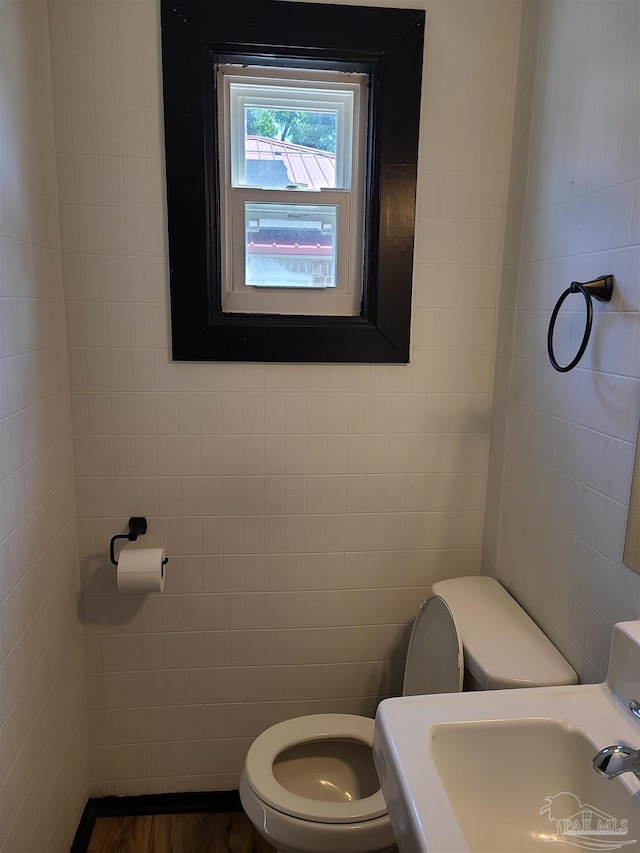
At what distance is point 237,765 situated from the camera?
190cm

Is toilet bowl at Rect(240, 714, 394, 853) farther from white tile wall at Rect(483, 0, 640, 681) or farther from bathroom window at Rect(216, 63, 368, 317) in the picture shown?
bathroom window at Rect(216, 63, 368, 317)

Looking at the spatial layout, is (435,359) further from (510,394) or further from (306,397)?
(306,397)

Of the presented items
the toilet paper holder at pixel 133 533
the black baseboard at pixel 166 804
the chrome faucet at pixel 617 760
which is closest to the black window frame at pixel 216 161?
the toilet paper holder at pixel 133 533

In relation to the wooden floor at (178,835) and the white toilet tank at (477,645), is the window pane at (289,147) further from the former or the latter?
the wooden floor at (178,835)

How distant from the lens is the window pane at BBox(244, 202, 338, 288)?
167 centimetres

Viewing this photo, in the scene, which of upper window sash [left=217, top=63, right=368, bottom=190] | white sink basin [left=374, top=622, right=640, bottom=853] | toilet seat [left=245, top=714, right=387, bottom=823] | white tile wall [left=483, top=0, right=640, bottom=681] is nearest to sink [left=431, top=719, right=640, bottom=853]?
white sink basin [left=374, top=622, right=640, bottom=853]

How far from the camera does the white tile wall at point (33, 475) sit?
1.25 meters

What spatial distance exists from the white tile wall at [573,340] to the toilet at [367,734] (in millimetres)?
86

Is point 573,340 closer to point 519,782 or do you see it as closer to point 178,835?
point 519,782

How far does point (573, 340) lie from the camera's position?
1.33 m

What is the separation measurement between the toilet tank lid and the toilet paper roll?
757 mm

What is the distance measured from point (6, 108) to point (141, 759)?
178cm

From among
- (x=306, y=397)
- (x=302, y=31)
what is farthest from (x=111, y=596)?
(x=302, y=31)

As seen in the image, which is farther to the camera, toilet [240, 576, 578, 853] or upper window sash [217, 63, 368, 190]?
upper window sash [217, 63, 368, 190]
